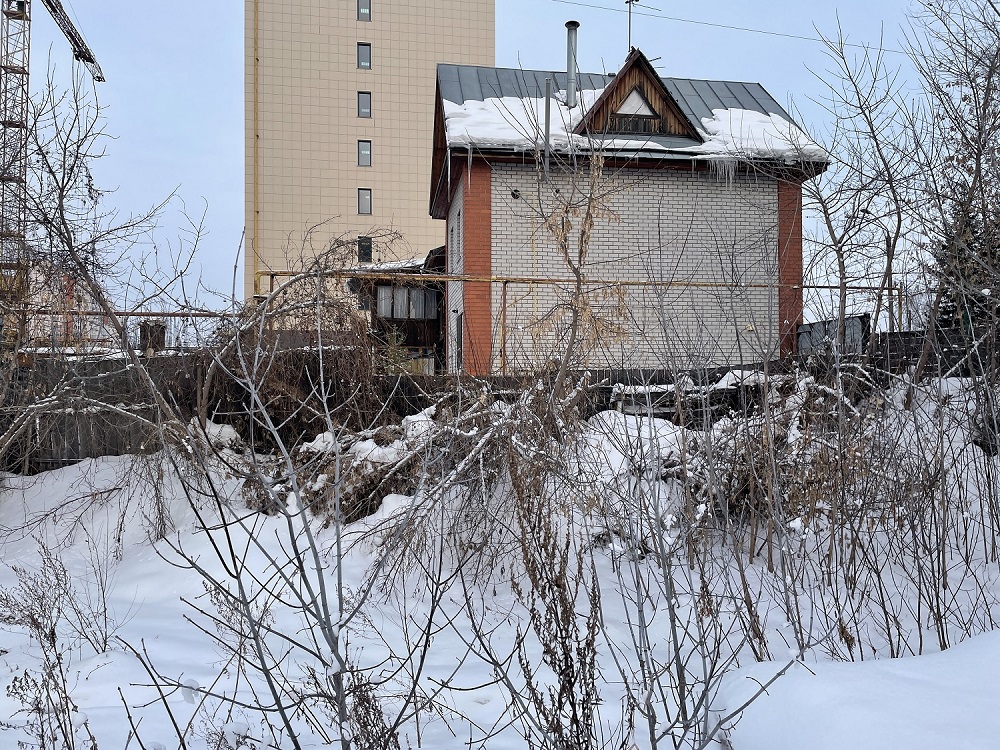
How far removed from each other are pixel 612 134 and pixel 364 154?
56.1 feet

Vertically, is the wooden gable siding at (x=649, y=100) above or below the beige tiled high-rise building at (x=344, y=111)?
below

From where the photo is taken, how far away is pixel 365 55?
2864 cm

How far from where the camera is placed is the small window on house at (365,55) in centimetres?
2847

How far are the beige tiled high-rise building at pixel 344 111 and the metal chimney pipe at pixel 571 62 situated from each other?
45.3 ft

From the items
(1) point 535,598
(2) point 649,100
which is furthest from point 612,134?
(1) point 535,598

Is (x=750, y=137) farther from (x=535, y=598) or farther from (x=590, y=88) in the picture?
(x=535, y=598)

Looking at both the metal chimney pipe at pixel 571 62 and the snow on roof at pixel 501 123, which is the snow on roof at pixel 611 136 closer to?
the snow on roof at pixel 501 123

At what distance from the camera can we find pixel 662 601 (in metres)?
6.05

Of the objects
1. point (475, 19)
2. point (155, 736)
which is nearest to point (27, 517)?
point (155, 736)

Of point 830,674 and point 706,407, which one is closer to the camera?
point 830,674

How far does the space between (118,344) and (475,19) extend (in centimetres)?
2537

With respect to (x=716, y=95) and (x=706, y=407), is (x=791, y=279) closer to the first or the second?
(x=716, y=95)

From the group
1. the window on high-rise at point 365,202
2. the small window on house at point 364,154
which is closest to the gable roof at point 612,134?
the window on high-rise at point 365,202

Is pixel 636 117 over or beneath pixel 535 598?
over
